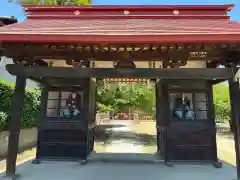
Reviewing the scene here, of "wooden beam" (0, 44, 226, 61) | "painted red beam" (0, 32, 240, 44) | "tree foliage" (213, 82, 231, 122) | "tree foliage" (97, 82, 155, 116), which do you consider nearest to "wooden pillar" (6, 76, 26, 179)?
"wooden beam" (0, 44, 226, 61)

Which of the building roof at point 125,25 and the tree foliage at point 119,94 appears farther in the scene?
the tree foliage at point 119,94

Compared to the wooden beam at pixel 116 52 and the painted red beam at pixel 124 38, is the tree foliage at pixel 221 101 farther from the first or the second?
the painted red beam at pixel 124 38

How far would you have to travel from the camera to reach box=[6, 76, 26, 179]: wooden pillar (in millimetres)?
4203

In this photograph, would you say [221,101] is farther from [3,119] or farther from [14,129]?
[14,129]

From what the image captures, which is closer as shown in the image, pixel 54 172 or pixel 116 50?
pixel 116 50

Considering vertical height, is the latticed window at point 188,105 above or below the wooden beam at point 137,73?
below

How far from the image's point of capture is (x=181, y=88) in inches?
228

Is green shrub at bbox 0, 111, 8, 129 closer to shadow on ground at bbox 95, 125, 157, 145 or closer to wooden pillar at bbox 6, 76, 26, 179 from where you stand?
wooden pillar at bbox 6, 76, 26, 179

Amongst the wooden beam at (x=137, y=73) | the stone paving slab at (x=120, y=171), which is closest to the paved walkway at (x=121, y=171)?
the stone paving slab at (x=120, y=171)

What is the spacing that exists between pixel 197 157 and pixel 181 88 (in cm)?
173

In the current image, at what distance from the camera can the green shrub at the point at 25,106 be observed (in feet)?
21.4

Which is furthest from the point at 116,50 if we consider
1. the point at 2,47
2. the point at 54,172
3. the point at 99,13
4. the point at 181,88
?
the point at 54,172

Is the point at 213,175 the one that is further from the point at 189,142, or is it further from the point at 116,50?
the point at 116,50

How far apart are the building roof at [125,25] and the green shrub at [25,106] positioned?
→ 8.36 feet
